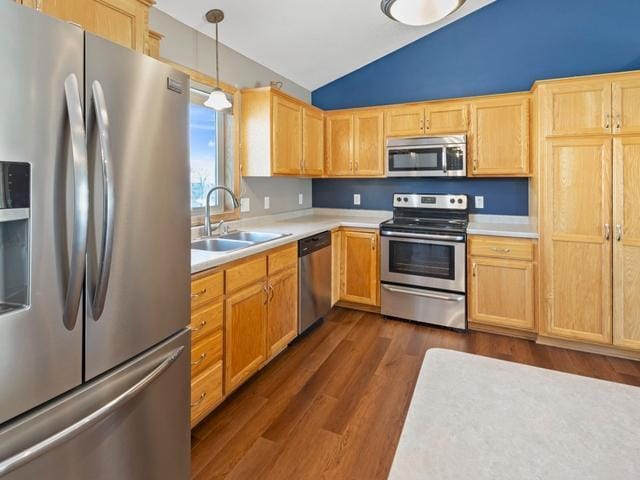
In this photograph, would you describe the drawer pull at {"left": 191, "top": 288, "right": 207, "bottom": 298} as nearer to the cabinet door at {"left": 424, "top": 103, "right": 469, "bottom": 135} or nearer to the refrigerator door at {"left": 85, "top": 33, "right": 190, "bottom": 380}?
the refrigerator door at {"left": 85, "top": 33, "right": 190, "bottom": 380}

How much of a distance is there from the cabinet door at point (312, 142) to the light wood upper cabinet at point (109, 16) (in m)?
2.07

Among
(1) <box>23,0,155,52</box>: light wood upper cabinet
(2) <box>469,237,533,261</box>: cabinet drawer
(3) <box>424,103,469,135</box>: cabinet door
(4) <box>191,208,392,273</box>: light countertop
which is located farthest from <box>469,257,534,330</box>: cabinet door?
(1) <box>23,0,155,52</box>: light wood upper cabinet

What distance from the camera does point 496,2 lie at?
3.50 metres

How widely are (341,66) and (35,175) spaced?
12.0ft

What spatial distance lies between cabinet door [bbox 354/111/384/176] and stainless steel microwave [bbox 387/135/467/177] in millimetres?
159

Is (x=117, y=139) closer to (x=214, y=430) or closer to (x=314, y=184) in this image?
(x=214, y=430)

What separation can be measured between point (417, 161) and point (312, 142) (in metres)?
1.07

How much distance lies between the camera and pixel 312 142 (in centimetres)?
384

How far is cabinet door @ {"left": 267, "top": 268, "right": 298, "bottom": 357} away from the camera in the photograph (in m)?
2.57

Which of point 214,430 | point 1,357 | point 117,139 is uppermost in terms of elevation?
point 117,139

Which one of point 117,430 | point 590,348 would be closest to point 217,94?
point 117,430

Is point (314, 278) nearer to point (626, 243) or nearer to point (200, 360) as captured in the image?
point (200, 360)

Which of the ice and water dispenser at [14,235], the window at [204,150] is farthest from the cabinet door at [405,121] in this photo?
the ice and water dispenser at [14,235]

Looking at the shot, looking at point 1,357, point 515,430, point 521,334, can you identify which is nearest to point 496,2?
point 521,334
